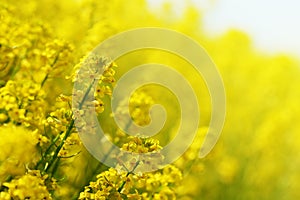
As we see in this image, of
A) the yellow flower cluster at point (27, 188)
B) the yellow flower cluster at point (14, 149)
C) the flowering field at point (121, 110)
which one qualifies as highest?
the flowering field at point (121, 110)

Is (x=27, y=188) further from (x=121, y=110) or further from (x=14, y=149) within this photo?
(x=121, y=110)

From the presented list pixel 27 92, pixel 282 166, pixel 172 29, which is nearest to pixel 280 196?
pixel 282 166

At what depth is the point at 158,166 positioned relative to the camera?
8.52ft

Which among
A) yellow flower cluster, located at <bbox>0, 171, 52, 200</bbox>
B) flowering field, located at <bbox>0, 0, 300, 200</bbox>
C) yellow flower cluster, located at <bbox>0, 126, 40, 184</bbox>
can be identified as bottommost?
yellow flower cluster, located at <bbox>0, 171, 52, 200</bbox>

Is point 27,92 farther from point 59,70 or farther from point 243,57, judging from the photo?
point 243,57

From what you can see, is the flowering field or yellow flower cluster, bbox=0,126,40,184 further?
the flowering field

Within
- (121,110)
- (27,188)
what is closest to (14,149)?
(27,188)

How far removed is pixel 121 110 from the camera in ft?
9.20

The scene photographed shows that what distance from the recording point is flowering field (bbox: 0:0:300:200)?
7.46 ft

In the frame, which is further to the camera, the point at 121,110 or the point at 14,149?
the point at 121,110

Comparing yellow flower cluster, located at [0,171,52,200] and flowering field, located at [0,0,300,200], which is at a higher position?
flowering field, located at [0,0,300,200]

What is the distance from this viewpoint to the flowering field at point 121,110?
89.5 inches

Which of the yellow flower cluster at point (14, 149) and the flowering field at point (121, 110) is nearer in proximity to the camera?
the yellow flower cluster at point (14, 149)

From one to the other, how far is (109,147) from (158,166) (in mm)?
305
